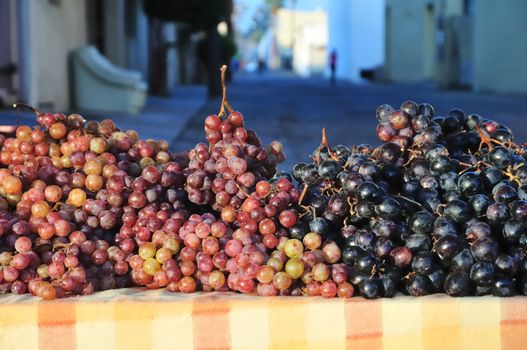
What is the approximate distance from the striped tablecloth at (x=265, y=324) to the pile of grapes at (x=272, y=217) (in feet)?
0.20

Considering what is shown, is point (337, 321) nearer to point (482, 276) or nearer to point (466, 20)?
point (482, 276)

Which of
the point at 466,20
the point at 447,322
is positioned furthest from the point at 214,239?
the point at 466,20

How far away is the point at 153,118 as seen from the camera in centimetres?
1420

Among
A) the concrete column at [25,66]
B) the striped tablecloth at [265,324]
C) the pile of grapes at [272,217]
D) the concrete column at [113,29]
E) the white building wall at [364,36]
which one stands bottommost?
the striped tablecloth at [265,324]

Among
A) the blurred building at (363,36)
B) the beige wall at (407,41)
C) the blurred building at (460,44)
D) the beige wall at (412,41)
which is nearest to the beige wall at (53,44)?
the blurred building at (460,44)

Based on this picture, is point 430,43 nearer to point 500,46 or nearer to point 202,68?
point 202,68

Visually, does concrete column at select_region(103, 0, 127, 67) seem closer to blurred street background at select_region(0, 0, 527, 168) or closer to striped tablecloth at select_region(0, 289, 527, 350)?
blurred street background at select_region(0, 0, 527, 168)

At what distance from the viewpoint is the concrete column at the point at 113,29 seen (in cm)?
1716

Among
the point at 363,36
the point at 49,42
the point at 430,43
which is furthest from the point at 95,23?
the point at 363,36

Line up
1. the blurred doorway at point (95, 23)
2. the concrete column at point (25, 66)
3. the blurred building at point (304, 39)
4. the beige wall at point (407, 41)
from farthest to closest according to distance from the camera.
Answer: the blurred building at point (304, 39) → the beige wall at point (407, 41) → the blurred doorway at point (95, 23) → the concrete column at point (25, 66)

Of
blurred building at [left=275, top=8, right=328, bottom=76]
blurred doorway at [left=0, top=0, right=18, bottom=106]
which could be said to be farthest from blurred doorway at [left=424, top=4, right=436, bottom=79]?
blurred building at [left=275, top=8, right=328, bottom=76]

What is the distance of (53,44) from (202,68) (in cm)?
2662

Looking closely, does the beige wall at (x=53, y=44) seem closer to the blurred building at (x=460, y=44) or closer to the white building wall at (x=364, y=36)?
the blurred building at (x=460, y=44)

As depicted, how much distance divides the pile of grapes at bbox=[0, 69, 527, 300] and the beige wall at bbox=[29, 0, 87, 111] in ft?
29.9
